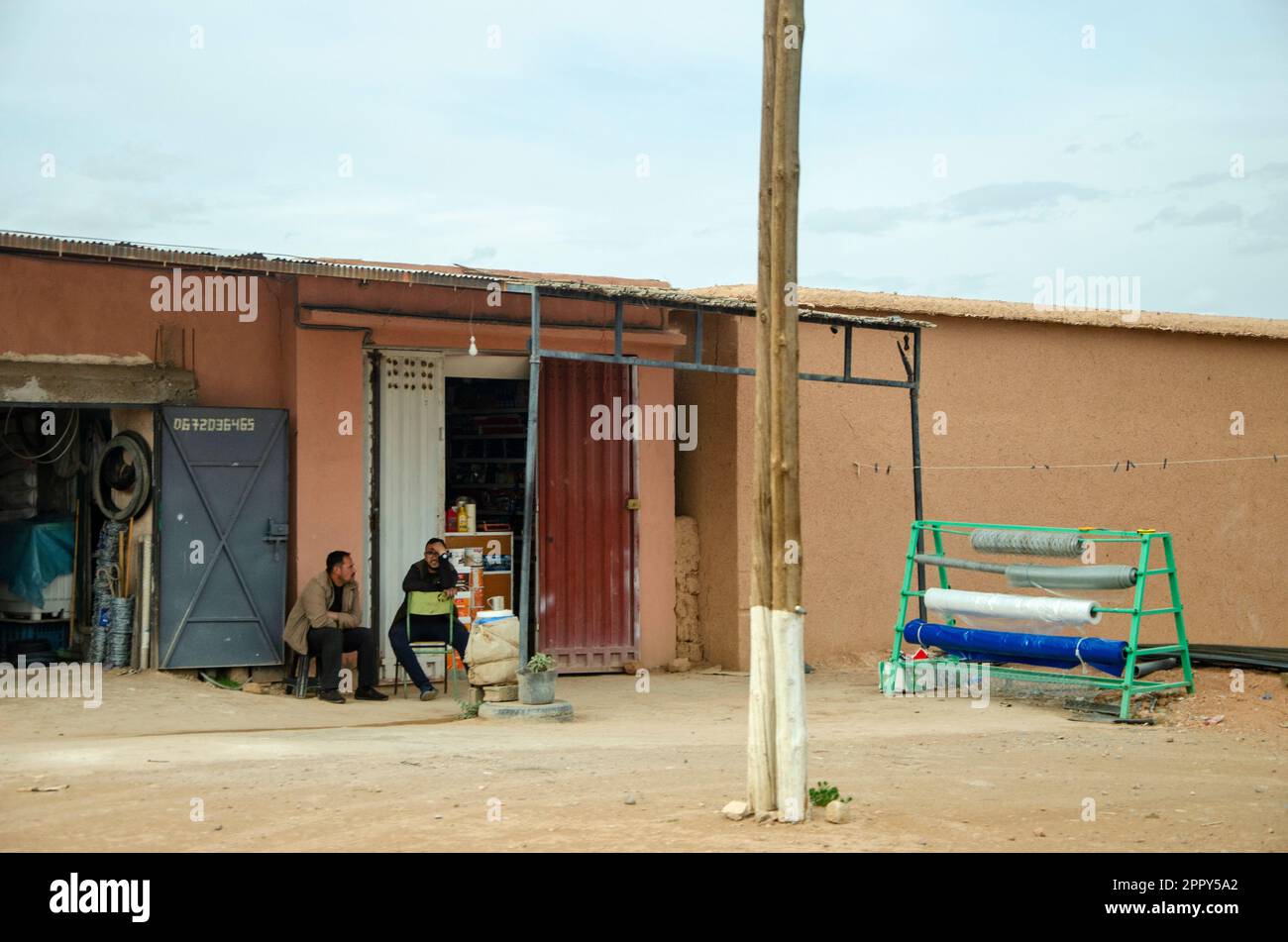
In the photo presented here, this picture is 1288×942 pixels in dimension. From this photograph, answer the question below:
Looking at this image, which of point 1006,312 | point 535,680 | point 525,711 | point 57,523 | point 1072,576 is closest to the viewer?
point 525,711

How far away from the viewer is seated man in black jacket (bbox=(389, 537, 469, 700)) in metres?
11.0

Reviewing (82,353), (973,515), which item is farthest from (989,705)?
(82,353)

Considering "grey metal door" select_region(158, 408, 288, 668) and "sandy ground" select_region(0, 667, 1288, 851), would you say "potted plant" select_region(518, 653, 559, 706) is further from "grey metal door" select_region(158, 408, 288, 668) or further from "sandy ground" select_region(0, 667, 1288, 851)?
"grey metal door" select_region(158, 408, 288, 668)

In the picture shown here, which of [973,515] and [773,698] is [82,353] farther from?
[973,515]

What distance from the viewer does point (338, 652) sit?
35.0 ft

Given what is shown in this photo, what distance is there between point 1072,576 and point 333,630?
18.3ft

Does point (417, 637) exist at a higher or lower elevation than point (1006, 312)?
lower

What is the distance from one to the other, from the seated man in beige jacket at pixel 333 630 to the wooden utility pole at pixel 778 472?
5450 millimetres

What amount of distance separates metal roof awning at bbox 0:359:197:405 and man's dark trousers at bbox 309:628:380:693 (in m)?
2.22

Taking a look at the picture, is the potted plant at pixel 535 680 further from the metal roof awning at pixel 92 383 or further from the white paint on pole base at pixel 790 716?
the white paint on pole base at pixel 790 716

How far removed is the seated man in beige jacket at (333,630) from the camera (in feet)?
35.0

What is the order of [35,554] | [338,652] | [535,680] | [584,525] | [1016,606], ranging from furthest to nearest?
[584,525] → [35,554] → [338,652] → [1016,606] → [535,680]

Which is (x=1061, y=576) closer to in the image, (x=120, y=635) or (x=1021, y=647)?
(x=1021, y=647)

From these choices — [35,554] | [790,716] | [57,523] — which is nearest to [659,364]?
[790,716]
